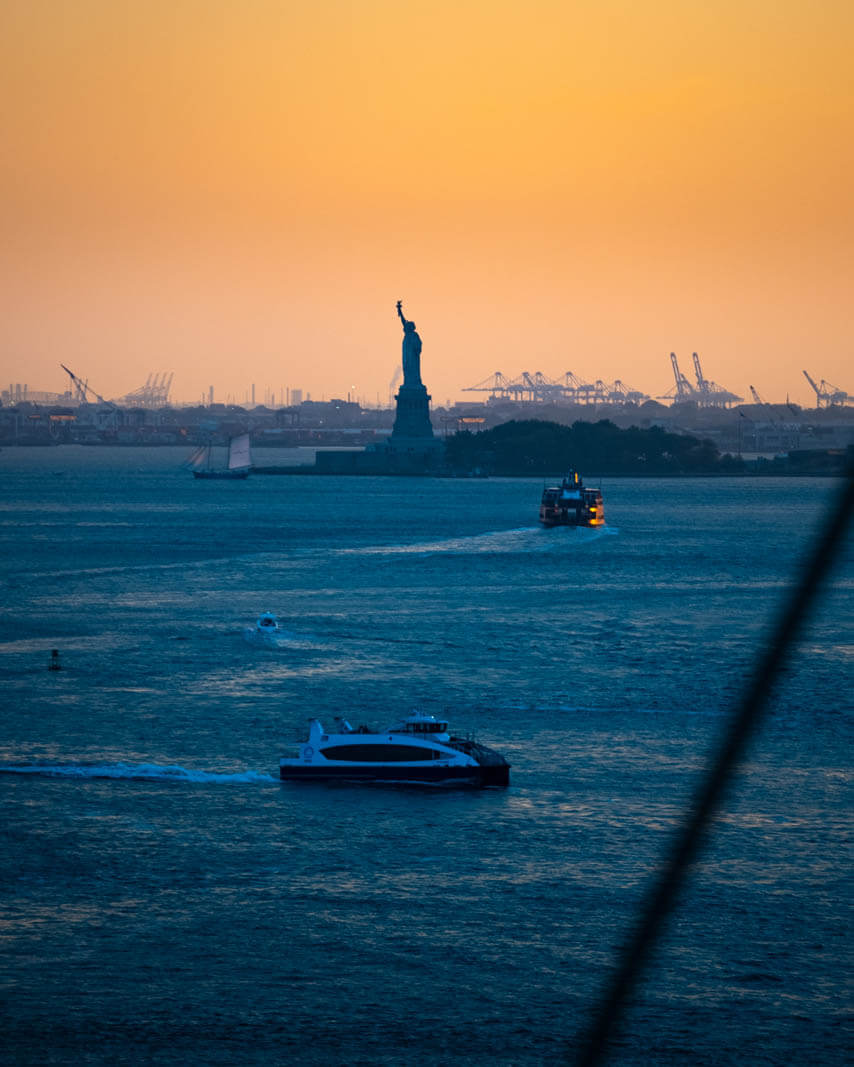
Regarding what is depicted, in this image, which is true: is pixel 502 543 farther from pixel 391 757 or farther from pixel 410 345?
pixel 410 345

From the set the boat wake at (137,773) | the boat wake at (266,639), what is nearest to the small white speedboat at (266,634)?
the boat wake at (266,639)

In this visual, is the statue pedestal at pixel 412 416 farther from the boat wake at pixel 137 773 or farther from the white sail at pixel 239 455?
the boat wake at pixel 137 773

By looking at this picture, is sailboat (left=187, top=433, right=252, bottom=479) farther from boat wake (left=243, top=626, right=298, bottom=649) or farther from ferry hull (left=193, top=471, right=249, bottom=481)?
boat wake (left=243, top=626, right=298, bottom=649)

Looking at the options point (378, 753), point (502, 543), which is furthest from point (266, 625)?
point (502, 543)

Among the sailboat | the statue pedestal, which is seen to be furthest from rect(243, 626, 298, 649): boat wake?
the sailboat

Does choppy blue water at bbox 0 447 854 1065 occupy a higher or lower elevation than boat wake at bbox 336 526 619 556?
lower

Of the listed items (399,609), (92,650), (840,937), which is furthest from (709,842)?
(399,609)

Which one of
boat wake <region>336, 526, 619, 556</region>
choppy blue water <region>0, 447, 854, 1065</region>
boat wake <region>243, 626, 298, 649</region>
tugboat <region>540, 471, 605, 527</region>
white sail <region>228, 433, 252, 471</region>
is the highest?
white sail <region>228, 433, 252, 471</region>
